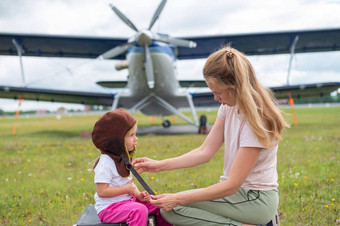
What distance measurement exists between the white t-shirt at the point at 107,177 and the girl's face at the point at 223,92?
901mm

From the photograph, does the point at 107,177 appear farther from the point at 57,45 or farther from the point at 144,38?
the point at 57,45

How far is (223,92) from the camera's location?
1956 millimetres

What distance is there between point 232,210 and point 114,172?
34.3 inches

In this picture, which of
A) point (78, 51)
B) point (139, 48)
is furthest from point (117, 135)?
point (78, 51)

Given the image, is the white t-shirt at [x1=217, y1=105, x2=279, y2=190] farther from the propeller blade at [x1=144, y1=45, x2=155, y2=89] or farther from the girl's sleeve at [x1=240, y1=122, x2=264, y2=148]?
the propeller blade at [x1=144, y1=45, x2=155, y2=89]

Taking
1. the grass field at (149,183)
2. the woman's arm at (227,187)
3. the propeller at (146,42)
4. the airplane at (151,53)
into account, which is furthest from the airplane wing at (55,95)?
the woman's arm at (227,187)

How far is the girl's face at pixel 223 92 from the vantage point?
193cm

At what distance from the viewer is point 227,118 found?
220cm

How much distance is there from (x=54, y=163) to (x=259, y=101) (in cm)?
518

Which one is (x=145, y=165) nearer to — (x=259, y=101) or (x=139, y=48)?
(x=259, y=101)

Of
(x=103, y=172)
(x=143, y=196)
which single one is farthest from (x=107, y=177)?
(x=143, y=196)

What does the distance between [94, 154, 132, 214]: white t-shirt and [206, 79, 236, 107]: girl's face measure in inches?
35.5

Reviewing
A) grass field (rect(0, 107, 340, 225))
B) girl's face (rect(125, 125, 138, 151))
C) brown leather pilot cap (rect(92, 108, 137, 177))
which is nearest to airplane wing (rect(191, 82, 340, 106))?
grass field (rect(0, 107, 340, 225))

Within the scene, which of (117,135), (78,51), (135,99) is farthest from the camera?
(78,51)
